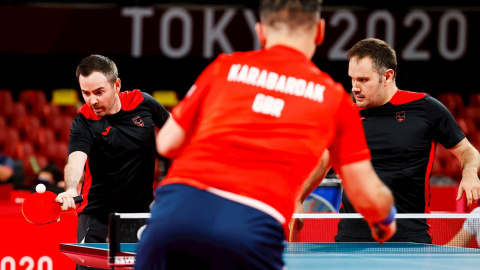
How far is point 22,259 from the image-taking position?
603cm

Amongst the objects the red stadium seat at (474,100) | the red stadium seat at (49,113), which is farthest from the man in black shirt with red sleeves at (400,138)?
the red stadium seat at (474,100)

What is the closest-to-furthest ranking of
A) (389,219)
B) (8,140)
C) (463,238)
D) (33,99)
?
(389,219) → (463,238) → (8,140) → (33,99)

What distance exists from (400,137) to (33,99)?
10.1 m

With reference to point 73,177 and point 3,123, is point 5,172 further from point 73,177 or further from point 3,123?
point 73,177

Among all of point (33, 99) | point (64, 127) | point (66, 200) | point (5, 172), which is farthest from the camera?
point (33, 99)

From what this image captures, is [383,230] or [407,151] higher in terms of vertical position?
[407,151]

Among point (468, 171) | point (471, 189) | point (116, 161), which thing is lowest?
point (471, 189)

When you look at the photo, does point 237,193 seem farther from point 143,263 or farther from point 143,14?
point 143,14

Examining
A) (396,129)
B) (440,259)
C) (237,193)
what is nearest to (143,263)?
(237,193)

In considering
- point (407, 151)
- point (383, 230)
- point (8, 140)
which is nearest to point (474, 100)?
point (8, 140)

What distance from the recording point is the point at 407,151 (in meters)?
4.51

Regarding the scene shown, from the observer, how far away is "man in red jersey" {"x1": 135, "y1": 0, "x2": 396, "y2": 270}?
79.6 inches

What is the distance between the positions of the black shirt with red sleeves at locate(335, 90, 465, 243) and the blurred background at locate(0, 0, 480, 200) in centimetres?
767

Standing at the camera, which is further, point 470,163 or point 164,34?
point 164,34
